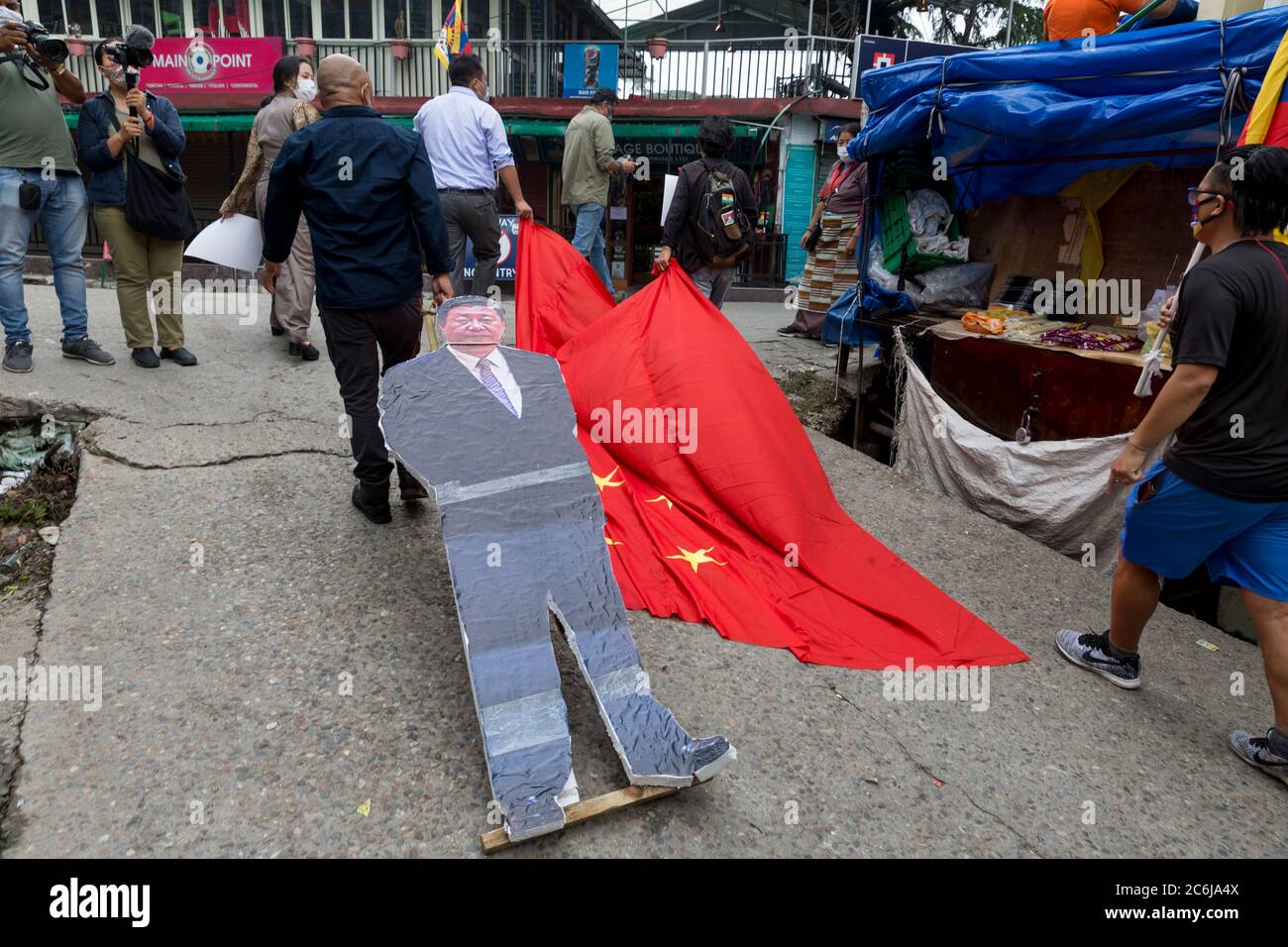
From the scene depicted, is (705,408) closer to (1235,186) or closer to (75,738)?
(1235,186)

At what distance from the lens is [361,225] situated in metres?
3.37

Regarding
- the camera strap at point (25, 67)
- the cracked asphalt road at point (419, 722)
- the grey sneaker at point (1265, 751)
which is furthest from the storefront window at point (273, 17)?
the grey sneaker at point (1265, 751)

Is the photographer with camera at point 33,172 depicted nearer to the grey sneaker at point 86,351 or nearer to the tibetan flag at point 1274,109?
the grey sneaker at point 86,351

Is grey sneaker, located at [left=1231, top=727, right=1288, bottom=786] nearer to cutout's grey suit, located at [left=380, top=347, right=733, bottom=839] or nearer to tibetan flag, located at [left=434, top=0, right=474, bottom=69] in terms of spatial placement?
cutout's grey suit, located at [left=380, top=347, right=733, bottom=839]

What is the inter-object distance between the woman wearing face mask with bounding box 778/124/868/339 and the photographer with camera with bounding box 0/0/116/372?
5.92 metres

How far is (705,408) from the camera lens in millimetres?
4008

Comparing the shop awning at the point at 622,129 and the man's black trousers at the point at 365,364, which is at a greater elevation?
the shop awning at the point at 622,129

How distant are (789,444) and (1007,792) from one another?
1.96 meters

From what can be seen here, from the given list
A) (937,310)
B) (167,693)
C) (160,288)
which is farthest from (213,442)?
(937,310)

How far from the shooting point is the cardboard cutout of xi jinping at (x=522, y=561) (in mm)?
2135

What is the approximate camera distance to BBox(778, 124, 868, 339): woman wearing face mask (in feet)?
26.1

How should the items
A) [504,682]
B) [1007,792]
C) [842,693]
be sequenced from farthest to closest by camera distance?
[842,693]
[1007,792]
[504,682]

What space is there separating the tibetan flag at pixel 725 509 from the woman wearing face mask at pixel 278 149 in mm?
1747

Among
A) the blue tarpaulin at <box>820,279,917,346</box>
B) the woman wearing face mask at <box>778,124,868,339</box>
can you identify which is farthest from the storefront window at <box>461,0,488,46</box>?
the blue tarpaulin at <box>820,279,917,346</box>
